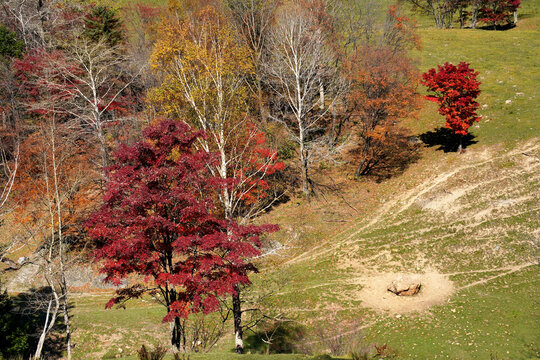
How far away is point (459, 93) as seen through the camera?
98.9 ft

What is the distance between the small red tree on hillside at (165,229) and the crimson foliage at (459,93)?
2462cm

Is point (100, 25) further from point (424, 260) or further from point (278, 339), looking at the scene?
point (424, 260)

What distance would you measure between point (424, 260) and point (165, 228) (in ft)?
58.1

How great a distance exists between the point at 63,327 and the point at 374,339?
57.7 feet

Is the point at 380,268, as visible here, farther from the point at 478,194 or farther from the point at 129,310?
the point at 129,310

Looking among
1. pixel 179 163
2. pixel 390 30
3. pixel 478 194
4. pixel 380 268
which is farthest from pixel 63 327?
pixel 390 30

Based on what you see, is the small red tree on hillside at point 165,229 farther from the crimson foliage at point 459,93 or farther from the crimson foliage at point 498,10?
the crimson foliage at point 498,10

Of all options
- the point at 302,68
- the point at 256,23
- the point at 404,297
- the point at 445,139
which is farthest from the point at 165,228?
the point at 445,139

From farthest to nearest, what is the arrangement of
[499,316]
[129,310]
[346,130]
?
[346,130] → [129,310] → [499,316]

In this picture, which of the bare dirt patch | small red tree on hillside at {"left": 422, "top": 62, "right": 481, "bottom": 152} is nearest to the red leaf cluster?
the bare dirt patch

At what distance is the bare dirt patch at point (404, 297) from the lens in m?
19.4

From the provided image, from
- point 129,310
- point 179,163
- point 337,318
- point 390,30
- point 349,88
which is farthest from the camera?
point 390,30

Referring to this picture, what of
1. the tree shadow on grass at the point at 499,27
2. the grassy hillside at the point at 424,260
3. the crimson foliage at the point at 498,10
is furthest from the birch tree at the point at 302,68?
the tree shadow on grass at the point at 499,27

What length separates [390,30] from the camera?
4394 centimetres
